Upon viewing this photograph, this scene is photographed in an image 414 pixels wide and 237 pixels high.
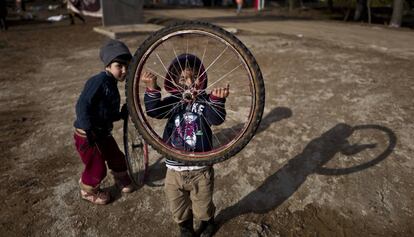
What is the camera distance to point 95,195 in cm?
385

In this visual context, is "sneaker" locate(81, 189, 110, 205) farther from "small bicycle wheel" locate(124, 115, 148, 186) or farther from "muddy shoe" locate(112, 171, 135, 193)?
"small bicycle wheel" locate(124, 115, 148, 186)

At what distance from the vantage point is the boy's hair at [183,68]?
9.93 feet

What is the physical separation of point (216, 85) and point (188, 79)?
4094mm

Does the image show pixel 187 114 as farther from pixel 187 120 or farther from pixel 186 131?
pixel 186 131

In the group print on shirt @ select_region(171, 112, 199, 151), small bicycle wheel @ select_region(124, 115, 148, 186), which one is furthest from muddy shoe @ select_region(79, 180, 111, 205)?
print on shirt @ select_region(171, 112, 199, 151)

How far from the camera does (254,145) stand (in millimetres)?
5086

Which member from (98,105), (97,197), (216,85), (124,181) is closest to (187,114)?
(98,105)

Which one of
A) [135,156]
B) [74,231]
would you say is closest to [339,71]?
[135,156]

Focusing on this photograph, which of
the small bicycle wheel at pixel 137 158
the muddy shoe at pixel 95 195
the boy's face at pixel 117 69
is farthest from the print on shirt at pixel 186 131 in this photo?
the muddy shoe at pixel 95 195

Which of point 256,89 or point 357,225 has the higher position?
point 256,89

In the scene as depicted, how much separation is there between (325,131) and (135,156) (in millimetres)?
3270

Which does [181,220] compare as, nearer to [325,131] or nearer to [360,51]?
[325,131]

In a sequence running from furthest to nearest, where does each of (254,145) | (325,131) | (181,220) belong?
(325,131) < (254,145) < (181,220)

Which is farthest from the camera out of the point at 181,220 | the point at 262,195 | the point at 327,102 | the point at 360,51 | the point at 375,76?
the point at 360,51
